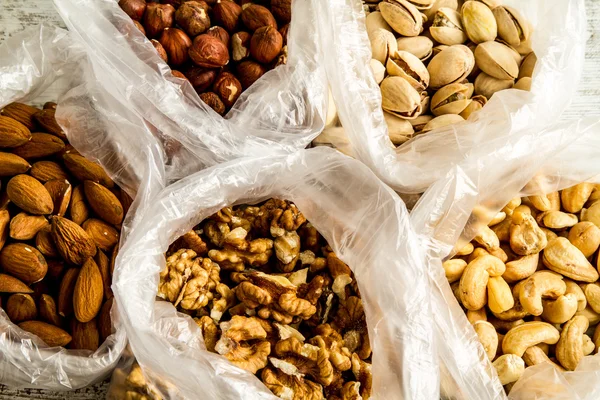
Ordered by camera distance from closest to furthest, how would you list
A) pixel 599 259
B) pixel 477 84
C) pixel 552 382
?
pixel 552 382 → pixel 599 259 → pixel 477 84

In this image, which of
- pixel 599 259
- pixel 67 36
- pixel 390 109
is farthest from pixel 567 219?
pixel 67 36

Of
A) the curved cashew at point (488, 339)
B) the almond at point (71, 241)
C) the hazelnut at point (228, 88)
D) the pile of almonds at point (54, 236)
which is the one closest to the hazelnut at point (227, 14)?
the hazelnut at point (228, 88)

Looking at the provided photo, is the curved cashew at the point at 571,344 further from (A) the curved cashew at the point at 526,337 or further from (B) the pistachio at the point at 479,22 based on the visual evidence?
(B) the pistachio at the point at 479,22

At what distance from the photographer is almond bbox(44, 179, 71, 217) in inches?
35.5

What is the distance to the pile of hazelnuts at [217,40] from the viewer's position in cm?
101

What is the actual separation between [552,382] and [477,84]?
0.53 meters

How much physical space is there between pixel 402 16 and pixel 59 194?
2.14ft

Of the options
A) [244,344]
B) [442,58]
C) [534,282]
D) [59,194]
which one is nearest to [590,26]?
[442,58]

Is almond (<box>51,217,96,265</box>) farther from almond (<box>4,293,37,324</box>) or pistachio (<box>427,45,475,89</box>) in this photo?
pistachio (<box>427,45,475,89</box>)

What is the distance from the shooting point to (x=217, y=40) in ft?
3.32

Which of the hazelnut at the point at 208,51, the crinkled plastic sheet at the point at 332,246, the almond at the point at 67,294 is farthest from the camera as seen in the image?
the hazelnut at the point at 208,51

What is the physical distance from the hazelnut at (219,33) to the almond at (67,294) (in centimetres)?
46

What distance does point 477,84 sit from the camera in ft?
3.57

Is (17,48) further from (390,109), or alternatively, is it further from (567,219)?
(567,219)
